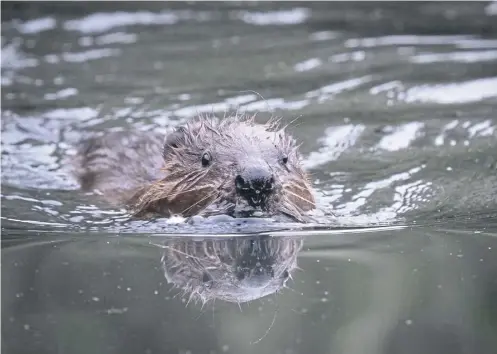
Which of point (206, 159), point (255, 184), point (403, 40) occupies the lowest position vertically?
point (255, 184)

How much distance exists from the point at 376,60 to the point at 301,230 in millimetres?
4104

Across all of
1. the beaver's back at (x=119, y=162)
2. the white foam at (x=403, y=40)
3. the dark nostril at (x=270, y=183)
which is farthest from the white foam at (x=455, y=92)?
the dark nostril at (x=270, y=183)

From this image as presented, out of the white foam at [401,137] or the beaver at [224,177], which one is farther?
the white foam at [401,137]

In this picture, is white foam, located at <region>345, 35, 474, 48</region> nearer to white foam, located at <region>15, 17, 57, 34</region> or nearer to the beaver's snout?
white foam, located at <region>15, 17, 57, 34</region>

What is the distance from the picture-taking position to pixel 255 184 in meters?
4.81

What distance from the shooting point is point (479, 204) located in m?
5.80

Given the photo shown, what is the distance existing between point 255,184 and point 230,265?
474 mm

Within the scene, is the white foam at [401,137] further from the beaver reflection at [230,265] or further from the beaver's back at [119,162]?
the beaver reflection at [230,265]

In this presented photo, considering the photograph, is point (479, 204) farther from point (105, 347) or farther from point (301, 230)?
point (105, 347)

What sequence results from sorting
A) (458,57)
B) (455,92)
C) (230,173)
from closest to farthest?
(230,173) < (455,92) < (458,57)

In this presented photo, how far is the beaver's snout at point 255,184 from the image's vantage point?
480 cm

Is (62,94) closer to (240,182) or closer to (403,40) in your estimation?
(403,40)

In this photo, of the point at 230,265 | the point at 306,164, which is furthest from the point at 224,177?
the point at 306,164

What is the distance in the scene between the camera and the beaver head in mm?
4875
